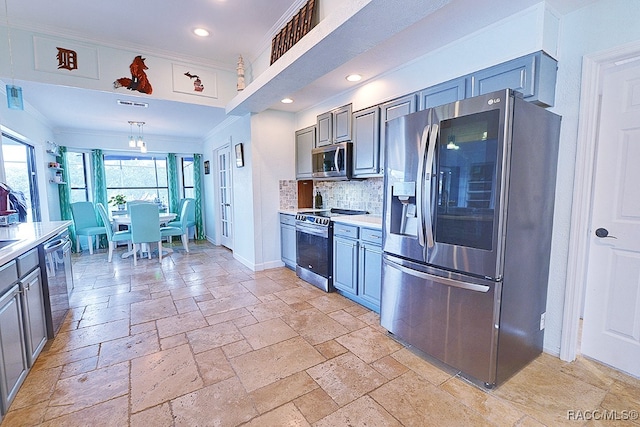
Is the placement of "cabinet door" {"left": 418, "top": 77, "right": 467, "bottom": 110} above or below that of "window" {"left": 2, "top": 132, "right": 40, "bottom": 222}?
above

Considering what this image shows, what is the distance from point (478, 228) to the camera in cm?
176

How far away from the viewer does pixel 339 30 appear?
197cm

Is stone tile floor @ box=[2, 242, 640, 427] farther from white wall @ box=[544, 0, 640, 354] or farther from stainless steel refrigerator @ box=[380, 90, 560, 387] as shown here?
white wall @ box=[544, 0, 640, 354]

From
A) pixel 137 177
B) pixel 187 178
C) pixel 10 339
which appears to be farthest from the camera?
pixel 187 178

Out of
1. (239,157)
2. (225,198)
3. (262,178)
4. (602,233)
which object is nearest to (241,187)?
(239,157)

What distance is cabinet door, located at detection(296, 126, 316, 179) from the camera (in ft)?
13.3

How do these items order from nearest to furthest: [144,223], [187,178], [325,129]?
[325,129]
[144,223]
[187,178]

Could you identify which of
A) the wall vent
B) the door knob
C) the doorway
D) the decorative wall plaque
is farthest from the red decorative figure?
the door knob

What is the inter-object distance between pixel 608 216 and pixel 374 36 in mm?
2022

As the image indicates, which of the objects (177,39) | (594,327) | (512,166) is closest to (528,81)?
(512,166)

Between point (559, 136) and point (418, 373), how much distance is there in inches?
75.1

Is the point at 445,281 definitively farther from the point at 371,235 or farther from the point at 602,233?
the point at 602,233

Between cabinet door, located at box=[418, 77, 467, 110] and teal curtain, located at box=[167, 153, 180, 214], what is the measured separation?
19.2ft

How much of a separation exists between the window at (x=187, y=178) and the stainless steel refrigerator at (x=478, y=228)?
6.04 metres
